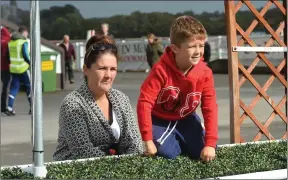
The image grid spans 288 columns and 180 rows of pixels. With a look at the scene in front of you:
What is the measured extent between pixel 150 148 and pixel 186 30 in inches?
31.8

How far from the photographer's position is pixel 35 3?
4035 millimetres

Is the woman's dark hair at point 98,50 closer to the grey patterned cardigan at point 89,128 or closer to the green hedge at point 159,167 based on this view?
the grey patterned cardigan at point 89,128

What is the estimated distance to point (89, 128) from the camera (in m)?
4.80

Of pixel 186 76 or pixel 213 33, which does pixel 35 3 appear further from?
pixel 213 33

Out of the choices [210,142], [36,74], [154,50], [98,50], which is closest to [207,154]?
[210,142]

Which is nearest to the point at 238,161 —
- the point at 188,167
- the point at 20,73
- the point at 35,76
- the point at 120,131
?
the point at 188,167

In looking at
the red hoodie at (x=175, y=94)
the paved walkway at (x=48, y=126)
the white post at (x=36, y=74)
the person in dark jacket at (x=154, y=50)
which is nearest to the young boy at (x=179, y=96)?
the red hoodie at (x=175, y=94)

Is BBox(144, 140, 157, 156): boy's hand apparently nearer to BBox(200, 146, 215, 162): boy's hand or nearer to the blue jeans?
the blue jeans

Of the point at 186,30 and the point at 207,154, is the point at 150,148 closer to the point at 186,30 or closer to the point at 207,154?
the point at 207,154

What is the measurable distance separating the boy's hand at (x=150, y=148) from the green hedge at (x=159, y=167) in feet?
0.13

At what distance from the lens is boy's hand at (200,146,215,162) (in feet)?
15.3

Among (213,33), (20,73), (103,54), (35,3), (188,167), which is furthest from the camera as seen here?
(213,33)

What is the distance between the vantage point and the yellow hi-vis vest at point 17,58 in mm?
14078

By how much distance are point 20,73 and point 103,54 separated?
9.57m
